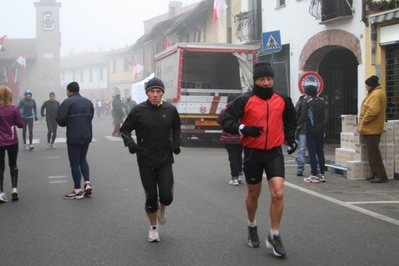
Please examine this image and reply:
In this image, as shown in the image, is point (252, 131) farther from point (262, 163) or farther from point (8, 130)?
point (8, 130)

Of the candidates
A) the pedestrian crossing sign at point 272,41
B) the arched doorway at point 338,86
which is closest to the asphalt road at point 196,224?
the pedestrian crossing sign at point 272,41

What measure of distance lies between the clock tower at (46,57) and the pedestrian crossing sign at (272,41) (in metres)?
48.4

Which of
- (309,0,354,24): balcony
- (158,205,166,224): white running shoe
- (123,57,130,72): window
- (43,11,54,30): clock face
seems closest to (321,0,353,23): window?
(309,0,354,24): balcony

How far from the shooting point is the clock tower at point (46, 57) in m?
59.9

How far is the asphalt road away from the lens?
527 centimetres

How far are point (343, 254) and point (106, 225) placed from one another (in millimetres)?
2739

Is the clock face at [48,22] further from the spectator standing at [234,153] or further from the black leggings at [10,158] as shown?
the black leggings at [10,158]

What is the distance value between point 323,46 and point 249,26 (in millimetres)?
6113

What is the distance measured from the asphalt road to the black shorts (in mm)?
719

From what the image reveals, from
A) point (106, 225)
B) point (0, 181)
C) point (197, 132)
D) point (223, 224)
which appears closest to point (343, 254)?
point (223, 224)

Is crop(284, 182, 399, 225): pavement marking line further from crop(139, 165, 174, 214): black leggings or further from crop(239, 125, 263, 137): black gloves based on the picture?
crop(139, 165, 174, 214): black leggings

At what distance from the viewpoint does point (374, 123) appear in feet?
33.4

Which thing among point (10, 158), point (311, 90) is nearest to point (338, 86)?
point (311, 90)

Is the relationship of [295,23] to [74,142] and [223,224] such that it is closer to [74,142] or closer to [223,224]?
[74,142]
